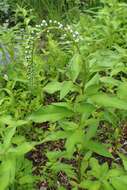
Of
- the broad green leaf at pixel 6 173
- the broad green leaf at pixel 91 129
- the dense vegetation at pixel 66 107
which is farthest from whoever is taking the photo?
the broad green leaf at pixel 91 129

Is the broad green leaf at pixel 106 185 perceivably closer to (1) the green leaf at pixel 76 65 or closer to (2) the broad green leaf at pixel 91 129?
(2) the broad green leaf at pixel 91 129

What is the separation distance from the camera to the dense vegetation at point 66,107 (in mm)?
1884

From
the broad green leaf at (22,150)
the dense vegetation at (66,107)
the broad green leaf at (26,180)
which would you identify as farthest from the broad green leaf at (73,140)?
the broad green leaf at (26,180)

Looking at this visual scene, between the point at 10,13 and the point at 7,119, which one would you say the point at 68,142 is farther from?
the point at 10,13

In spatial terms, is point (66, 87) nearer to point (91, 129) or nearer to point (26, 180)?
point (91, 129)

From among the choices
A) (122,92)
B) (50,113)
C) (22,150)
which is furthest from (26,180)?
(122,92)

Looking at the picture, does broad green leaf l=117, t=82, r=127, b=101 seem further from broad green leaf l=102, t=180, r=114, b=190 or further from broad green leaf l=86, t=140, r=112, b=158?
broad green leaf l=102, t=180, r=114, b=190

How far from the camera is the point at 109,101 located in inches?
71.5

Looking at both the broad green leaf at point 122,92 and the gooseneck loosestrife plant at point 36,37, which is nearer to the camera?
the gooseneck loosestrife plant at point 36,37

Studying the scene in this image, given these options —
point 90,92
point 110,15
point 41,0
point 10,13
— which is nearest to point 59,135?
point 90,92

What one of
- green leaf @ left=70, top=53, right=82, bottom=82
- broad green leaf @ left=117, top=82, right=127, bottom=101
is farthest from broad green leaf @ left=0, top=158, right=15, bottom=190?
broad green leaf @ left=117, top=82, right=127, bottom=101

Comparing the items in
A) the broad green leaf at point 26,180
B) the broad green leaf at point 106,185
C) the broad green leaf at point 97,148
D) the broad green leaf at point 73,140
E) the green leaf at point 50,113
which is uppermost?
the green leaf at point 50,113

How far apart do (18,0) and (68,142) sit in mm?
3562

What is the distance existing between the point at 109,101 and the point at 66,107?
207 mm
